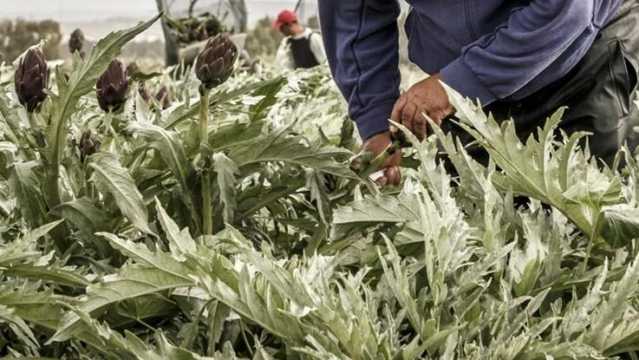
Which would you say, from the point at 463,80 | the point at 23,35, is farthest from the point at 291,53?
the point at 23,35

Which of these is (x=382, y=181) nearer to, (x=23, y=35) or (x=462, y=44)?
(x=462, y=44)

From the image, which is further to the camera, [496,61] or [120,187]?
[496,61]

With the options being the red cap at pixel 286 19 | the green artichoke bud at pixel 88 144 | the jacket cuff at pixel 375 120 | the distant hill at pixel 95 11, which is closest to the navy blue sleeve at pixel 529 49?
the jacket cuff at pixel 375 120

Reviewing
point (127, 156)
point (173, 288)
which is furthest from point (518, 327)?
point (127, 156)

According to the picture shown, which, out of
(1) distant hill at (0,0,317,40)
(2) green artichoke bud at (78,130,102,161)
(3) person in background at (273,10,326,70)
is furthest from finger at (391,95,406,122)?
(1) distant hill at (0,0,317,40)

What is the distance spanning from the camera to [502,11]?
195 cm

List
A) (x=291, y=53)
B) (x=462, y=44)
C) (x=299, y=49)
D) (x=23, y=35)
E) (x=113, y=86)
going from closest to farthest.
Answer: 1. (x=113, y=86)
2. (x=462, y=44)
3. (x=299, y=49)
4. (x=291, y=53)
5. (x=23, y=35)

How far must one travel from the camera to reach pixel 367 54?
2225 millimetres

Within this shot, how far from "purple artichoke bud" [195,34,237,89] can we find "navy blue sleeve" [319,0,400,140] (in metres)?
0.81

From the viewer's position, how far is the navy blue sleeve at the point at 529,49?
1807 mm

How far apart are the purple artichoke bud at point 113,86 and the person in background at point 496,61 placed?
0.41 m

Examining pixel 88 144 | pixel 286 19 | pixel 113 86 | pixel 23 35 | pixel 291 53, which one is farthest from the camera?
pixel 23 35

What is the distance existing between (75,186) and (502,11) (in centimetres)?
91

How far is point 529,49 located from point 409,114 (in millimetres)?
234
